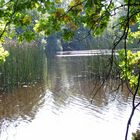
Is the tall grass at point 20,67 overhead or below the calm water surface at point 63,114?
overhead

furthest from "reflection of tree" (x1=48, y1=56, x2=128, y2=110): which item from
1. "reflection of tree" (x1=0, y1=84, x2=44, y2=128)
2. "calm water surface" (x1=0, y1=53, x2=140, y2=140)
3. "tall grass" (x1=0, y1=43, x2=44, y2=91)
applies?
"tall grass" (x1=0, y1=43, x2=44, y2=91)

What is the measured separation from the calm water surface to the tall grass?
0.41m

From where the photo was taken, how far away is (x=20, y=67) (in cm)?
1281

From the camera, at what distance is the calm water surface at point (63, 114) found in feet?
23.8

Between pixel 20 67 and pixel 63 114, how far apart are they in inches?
165

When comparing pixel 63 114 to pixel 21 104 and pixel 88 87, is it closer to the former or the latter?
pixel 21 104

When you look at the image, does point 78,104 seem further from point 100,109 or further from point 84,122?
point 84,122

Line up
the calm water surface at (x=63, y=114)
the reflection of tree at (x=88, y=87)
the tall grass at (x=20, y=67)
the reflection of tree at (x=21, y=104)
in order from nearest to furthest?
the calm water surface at (x=63, y=114)
the reflection of tree at (x=21, y=104)
the reflection of tree at (x=88, y=87)
the tall grass at (x=20, y=67)

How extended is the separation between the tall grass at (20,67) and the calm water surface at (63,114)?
406 millimetres

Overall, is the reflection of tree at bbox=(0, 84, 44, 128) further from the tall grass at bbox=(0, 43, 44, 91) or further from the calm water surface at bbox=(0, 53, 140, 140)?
the tall grass at bbox=(0, 43, 44, 91)

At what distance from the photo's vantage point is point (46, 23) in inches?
105

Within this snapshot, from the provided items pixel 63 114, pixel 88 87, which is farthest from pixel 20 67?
pixel 63 114

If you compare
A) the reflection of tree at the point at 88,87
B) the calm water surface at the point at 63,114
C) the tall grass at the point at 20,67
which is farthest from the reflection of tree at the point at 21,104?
the reflection of tree at the point at 88,87

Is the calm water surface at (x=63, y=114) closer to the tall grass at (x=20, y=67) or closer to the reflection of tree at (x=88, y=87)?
the reflection of tree at (x=88, y=87)
